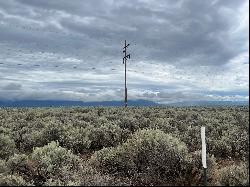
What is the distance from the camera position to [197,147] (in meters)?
16.8

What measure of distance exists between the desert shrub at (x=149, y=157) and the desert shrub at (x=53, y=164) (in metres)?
1.10

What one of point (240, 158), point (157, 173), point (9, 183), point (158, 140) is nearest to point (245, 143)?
point (240, 158)

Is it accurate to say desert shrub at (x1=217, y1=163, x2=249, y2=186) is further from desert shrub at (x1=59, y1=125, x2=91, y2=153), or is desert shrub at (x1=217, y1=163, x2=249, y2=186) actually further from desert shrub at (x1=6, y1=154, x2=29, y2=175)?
desert shrub at (x1=59, y1=125, x2=91, y2=153)

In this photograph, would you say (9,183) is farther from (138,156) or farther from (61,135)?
(61,135)

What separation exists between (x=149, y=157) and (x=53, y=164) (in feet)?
8.78

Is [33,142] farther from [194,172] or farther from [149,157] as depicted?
Result: [194,172]

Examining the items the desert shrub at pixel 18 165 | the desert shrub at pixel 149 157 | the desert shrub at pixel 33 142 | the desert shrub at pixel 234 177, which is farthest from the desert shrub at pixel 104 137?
the desert shrub at pixel 234 177

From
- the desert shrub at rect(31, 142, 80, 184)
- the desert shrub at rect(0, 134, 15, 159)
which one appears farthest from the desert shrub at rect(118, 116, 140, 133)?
the desert shrub at rect(31, 142, 80, 184)

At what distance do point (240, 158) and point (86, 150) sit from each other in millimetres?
6062

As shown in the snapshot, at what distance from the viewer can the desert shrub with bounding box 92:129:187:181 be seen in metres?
10.9

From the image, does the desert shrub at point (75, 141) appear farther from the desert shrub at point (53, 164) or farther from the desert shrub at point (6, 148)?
the desert shrub at point (53, 164)

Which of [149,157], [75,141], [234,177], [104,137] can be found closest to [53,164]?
[149,157]

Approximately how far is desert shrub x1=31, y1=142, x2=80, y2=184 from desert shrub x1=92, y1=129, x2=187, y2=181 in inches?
43.4

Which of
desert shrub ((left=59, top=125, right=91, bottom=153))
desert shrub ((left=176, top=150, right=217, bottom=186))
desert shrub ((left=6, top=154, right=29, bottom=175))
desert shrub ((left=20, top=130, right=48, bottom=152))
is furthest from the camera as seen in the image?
desert shrub ((left=20, top=130, right=48, bottom=152))
